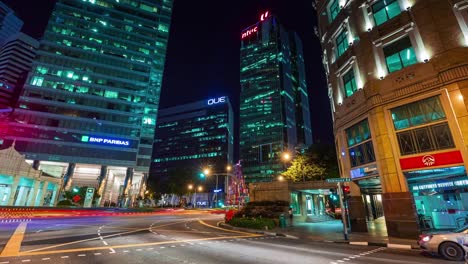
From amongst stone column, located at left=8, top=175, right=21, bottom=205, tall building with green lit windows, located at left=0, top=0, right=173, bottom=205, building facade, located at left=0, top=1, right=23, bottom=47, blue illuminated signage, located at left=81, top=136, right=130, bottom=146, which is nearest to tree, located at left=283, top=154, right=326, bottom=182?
stone column, located at left=8, top=175, right=21, bottom=205

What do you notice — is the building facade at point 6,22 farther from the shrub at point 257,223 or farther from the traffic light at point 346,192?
the traffic light at point 346,192

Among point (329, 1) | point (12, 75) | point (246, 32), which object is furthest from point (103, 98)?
point (246, 32)

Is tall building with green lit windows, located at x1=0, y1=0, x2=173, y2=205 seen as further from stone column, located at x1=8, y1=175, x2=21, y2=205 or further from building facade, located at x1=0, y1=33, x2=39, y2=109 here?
building facade, located at x1=0, y1=33, x2=39, y2=109

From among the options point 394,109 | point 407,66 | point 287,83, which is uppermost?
point 287,83

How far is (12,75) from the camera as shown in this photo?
12744 cm

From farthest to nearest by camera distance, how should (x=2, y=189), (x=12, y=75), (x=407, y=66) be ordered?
(x=12, y=75) < (x=2, y=189) < (x=407, y=66)

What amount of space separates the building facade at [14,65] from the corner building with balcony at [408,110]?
16135 cm

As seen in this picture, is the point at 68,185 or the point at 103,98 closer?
the point at 68,185

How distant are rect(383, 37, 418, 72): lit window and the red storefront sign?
6905 mm

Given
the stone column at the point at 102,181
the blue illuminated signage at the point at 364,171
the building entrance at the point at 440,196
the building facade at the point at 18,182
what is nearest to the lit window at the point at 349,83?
the blue illuminated signage at the point at 364,171

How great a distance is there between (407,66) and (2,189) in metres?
62.0

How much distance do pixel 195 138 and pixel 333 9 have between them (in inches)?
5404

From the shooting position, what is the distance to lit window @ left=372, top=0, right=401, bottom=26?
59.1 ft

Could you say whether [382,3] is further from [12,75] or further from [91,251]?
[12,75]
